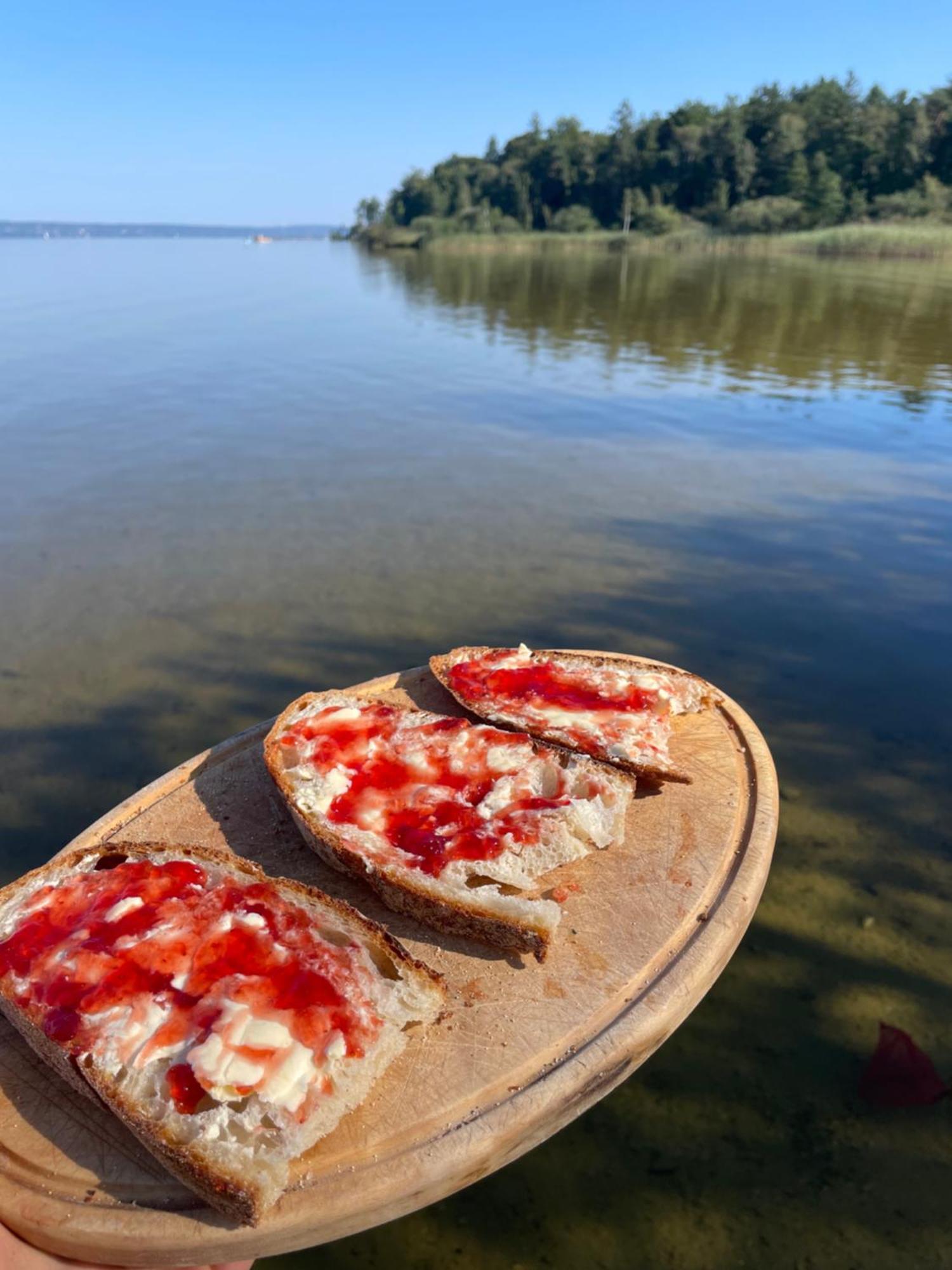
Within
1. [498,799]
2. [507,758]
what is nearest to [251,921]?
[498,799]

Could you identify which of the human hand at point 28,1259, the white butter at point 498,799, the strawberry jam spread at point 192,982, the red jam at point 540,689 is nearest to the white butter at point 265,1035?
the strawberry jam spread at point 192,982

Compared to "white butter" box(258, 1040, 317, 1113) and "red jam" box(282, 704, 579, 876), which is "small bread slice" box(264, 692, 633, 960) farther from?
"white butter" box(258, 1040, 317, 1113)

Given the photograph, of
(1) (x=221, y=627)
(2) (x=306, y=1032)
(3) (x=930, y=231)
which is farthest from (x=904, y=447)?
(3) (x=930, y=231)

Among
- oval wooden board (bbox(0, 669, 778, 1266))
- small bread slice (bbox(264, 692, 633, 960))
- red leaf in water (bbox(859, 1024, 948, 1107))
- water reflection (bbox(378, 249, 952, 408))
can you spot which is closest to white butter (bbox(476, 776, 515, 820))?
small bread slice (bbox(264, 692, 633, 960))

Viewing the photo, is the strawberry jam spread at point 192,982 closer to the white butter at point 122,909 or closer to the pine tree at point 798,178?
the white butter at point 122,909

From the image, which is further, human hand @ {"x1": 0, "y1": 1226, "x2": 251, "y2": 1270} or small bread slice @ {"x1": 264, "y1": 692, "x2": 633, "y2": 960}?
small bread slice @ {"x1": 264, "y1": 692, "x2": 633, "y2": 960}

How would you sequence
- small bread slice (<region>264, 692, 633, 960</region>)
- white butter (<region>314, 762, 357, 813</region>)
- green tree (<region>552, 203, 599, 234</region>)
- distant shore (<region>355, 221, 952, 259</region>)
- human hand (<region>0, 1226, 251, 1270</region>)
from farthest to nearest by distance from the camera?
green tree (<region>552, 203, 599, 234</region>)
distant shore (<region>355, 221, 952, 259</region>)
white butter (<region>314, 762, 357, 813</region>)
small bread slice (<region>264, 692, 633, 960</region>)
human hand (<region>0, 1226, 251, 1270</region>)
